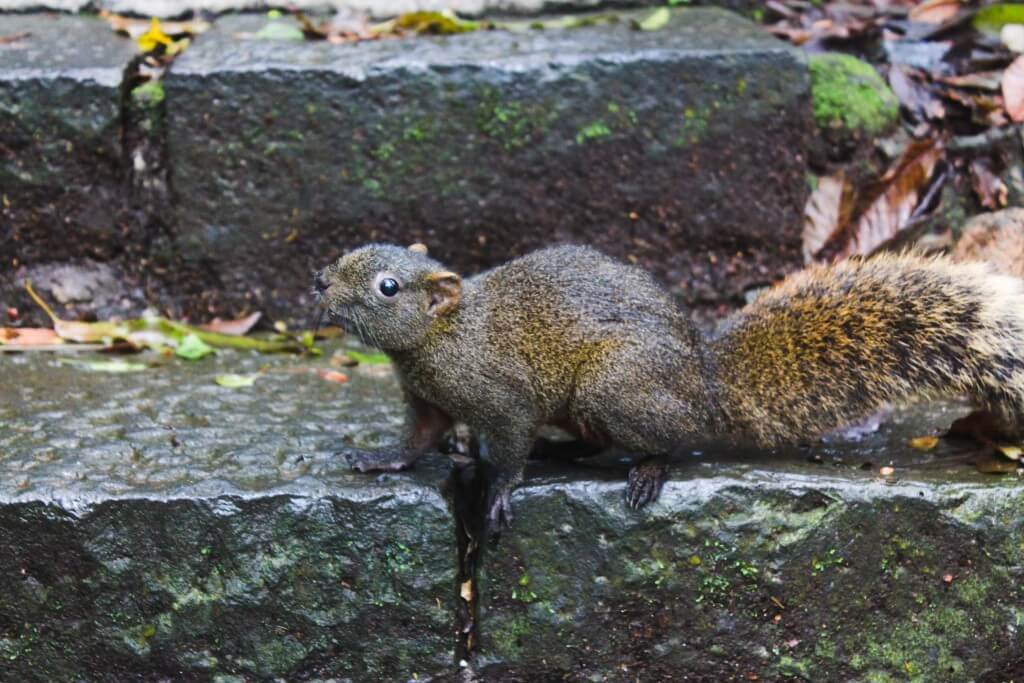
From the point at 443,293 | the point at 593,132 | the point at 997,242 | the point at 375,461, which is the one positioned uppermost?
the point at 593,132

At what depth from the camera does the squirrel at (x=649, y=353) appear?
393 cm

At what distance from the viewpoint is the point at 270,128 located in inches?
212

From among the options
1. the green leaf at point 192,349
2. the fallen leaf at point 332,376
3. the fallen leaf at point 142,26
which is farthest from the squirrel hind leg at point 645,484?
the fallen leaf at point 142,26

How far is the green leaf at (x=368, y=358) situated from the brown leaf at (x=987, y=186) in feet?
9.78

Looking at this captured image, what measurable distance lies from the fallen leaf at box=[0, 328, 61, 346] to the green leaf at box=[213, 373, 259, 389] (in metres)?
0.93

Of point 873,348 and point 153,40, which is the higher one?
point 153,40

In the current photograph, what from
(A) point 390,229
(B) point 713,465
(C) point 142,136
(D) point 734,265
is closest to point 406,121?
(A) point 390,229

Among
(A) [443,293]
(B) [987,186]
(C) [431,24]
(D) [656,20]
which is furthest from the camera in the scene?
(D) [656,20]

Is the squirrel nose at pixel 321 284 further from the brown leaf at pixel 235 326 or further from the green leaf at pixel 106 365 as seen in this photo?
the brown leaf at pixel 235 326

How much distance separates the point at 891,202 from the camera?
573 cm

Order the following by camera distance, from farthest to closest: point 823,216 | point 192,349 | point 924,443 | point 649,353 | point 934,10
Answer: point 934,10
point 823,216
point 192,349
point 924,443
point 649,353

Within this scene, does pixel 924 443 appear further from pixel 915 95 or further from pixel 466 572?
pixel 915 95

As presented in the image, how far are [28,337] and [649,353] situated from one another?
2971 millimetres

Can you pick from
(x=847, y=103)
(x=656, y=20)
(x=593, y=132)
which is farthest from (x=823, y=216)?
(x=656, y=20)
